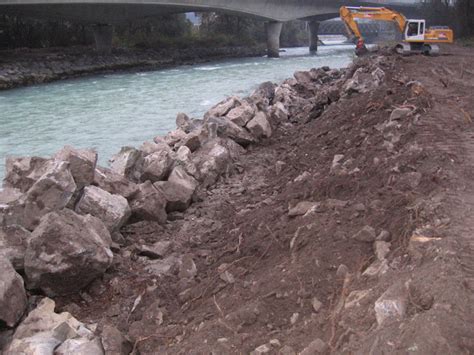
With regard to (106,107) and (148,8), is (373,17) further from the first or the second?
(148,8)

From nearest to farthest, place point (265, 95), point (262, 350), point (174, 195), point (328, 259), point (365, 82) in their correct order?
point (262, 350) → point (328, 259) → point (174, 195) → point (365, 82) → point (265, 95)

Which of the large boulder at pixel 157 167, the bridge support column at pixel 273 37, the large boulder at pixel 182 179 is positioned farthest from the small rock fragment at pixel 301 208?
the bridge support column at pixel 273 37

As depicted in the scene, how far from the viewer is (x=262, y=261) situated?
5074 millimetres

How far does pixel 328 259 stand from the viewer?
4.20 metres

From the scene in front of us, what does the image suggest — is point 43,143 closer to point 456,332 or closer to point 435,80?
point 435,80

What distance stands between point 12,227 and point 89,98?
17001mm

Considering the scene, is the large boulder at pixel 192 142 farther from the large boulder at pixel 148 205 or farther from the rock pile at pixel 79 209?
the large boulder at pixel 148 205

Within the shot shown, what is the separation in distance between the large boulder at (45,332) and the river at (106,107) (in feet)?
22.5

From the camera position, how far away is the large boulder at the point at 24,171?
6.67m

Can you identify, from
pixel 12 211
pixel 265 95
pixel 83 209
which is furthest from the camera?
pixel 265 95

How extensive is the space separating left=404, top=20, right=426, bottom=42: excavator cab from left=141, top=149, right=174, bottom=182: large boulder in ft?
50.2

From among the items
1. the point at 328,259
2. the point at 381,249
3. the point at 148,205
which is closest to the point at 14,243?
the point at 148,205

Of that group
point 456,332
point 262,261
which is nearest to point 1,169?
point 262,261

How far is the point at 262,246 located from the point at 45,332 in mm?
2305
